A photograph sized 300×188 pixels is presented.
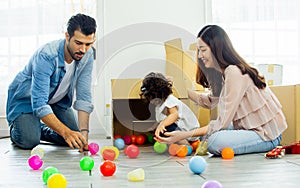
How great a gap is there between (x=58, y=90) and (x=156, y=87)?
481 mm

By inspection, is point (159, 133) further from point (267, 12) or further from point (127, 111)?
point (267, 12)

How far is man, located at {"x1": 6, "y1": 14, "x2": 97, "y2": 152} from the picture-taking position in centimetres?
156

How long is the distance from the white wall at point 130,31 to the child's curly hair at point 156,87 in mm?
913

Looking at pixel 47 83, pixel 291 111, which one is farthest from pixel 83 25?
pixel 291 111

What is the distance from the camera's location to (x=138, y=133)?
221 centimetres

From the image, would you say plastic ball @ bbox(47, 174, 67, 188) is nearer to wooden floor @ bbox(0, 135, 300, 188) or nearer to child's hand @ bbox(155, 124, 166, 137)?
wooden floor @ bbox(0, 135, 300, 188)

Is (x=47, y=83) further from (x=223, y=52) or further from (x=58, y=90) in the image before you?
(x=223, y=52)

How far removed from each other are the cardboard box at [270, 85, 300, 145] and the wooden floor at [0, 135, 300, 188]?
356 mm

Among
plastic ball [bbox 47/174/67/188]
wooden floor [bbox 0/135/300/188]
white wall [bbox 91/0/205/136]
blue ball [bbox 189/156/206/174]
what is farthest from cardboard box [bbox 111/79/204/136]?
plastic ball [bbox 47/174/67/188]

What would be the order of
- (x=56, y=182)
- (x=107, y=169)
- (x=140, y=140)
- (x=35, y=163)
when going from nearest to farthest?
(x=56, y=182), (x=107, y=169), (x=35, y=163), (x=140, y=140)

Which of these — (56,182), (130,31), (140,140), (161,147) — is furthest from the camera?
(130,31)

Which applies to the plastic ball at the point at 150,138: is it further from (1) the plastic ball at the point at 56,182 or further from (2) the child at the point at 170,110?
(1) the plastic ball at the point at 56,182

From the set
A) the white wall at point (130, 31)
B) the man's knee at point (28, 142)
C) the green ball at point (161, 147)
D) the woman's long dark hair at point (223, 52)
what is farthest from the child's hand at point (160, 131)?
the white wall at point (130, 31)

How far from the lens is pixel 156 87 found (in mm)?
1671
